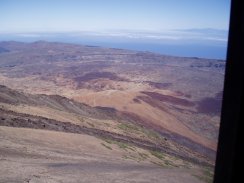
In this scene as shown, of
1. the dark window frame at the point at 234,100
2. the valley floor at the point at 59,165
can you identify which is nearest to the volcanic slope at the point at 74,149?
the valley floor at the point at 59,165

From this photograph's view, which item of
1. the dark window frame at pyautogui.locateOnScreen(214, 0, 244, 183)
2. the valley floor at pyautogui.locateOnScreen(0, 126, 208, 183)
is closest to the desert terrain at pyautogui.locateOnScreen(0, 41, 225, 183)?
the valley floor at pyautogui.locateOnScreen(0, 126, 208, 183)

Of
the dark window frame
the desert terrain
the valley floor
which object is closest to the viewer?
the dark window frame

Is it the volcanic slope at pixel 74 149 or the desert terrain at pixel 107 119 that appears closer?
the volcanic slope at pixel 74 149

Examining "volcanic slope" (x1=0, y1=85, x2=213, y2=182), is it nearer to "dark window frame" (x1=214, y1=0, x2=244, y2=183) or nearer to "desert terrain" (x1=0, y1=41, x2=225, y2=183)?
"desert terrain" (x1=0, y1=41, x2=225, y2=183)

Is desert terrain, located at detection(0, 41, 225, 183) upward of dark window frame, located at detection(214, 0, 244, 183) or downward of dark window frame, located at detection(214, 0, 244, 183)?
downward

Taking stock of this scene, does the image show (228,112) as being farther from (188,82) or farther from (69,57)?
(69,57)

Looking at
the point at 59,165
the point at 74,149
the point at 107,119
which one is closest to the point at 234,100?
the point at 59,165

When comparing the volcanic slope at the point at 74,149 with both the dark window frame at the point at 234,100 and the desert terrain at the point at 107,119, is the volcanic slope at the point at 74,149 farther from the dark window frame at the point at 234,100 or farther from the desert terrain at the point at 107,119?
the dark window frame at the point at 234,100

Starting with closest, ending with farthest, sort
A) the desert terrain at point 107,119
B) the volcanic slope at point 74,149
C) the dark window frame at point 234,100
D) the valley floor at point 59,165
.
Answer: the dark window frame at point 234,100 → the valley floor at point 59,165 → the volcanic slope at point 74,149 → the desert terrain at point 107,119
